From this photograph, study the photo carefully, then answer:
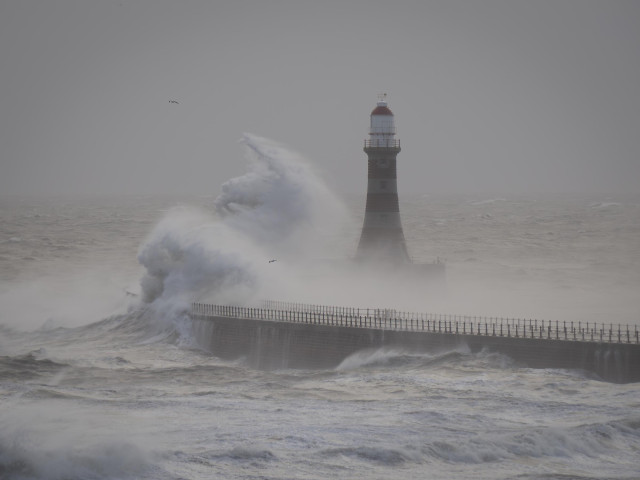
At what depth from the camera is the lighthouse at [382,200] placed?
45.8 meters

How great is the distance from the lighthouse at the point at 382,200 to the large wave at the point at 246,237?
3581mm

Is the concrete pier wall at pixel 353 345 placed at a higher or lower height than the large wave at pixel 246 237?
lower

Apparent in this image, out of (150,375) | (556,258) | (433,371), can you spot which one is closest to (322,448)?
(433,371)

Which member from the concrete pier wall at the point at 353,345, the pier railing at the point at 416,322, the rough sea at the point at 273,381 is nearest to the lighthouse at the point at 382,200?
the rough sea at the point at 273,381

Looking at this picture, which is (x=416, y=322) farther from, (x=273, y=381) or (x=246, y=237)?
(x=246, y=237)

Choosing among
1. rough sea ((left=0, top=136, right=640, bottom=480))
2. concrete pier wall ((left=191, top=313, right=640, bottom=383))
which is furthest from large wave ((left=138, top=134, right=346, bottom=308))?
concrete pier wall ((left=191, top=313, right=640, bottom=383))

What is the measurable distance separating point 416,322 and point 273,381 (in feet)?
16.0

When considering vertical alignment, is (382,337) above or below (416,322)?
below

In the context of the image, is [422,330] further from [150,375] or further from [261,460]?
[261,460]

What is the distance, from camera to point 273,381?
3506 cm

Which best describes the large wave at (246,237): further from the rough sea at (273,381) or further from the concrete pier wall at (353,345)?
the concrete pier wall at (353,345)

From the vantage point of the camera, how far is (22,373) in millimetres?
36562

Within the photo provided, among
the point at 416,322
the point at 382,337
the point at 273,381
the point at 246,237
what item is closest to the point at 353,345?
the point at 382,337

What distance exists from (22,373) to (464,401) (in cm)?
1384
